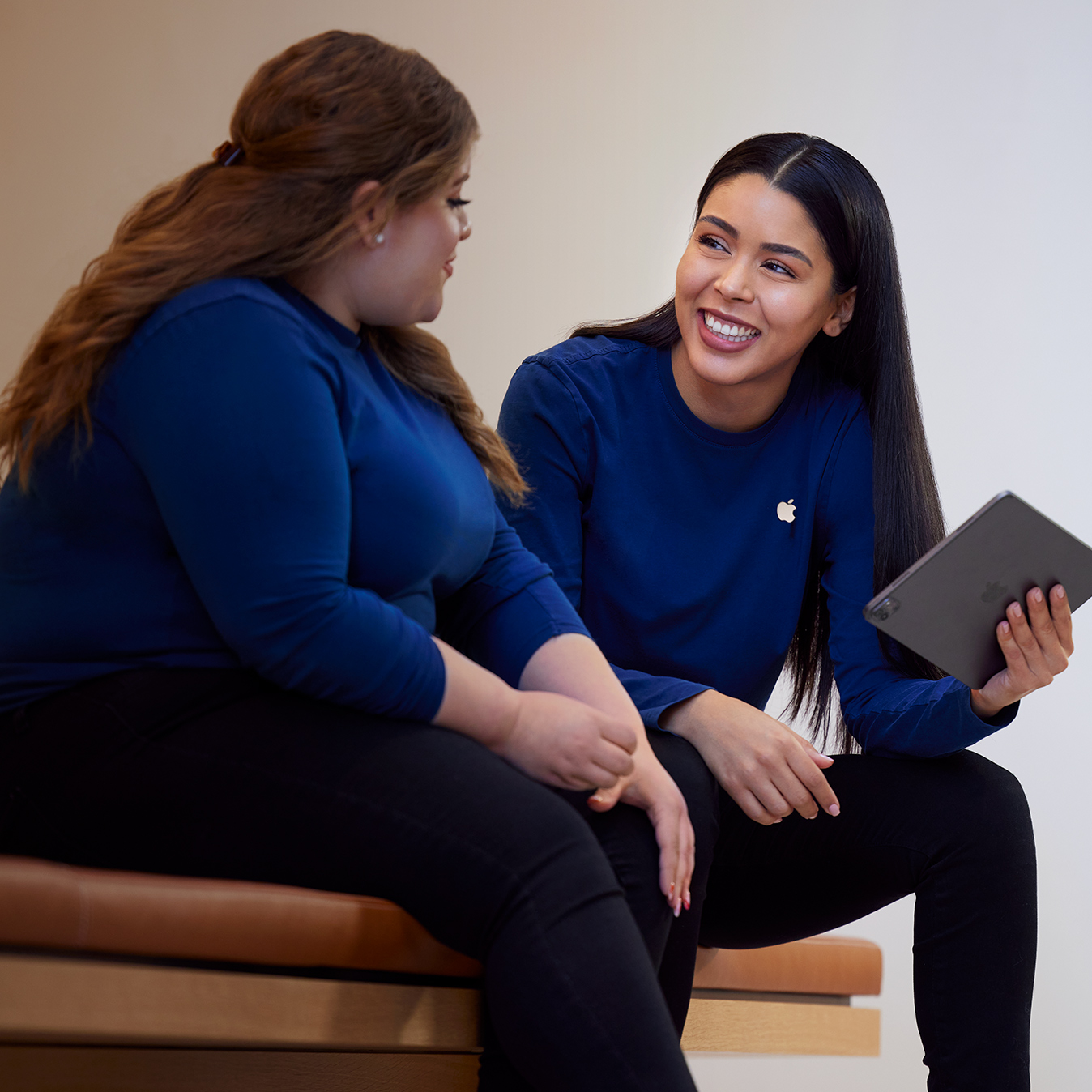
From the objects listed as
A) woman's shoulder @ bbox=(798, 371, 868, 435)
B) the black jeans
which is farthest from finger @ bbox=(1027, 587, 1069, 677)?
the black jeans

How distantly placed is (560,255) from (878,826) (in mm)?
1536

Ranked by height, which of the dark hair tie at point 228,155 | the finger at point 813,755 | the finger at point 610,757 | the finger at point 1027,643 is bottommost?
the finger at point 813,755

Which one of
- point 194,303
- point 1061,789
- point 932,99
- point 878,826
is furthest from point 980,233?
point 194,303

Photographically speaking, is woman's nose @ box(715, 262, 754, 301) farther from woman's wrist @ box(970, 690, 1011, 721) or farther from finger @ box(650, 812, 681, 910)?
finger @ box(650, 812, 681, 910)

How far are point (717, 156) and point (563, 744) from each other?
1862 millimetres

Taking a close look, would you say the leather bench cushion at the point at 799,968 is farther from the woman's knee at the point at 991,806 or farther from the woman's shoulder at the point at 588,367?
the woman's shoulder at the point at 588,367

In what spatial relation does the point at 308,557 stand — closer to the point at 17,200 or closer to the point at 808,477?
the point at 808,477

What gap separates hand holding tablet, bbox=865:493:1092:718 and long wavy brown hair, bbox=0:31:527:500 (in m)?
0.57

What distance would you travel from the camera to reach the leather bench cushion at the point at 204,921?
0.81 meters

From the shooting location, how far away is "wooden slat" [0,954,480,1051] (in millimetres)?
805

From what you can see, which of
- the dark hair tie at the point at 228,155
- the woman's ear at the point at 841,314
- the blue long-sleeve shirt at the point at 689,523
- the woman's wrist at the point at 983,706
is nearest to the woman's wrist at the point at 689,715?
the blue long-sleeve shirt at the point at 689,523

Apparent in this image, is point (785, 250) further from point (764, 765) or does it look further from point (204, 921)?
point (204, 921)

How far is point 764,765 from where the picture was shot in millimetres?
1200

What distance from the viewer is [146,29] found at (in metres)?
2.35
